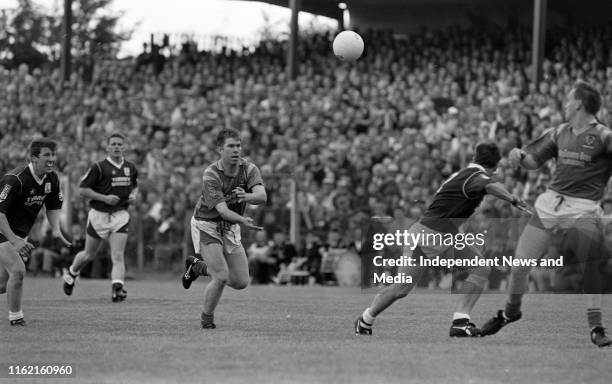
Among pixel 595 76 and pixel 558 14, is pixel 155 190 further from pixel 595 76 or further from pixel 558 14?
pixel 558 14

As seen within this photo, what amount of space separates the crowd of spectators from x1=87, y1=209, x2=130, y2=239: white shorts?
5.74m

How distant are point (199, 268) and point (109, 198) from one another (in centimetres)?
368

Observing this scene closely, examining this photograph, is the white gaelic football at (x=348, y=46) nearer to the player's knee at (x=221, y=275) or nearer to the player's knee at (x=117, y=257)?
the player's knee at (x=117, y=257)

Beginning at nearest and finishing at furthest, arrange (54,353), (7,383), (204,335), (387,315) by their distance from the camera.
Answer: (7,383)
(54,353)
(204,335)
(387,315)

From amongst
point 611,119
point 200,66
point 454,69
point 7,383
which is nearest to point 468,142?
point 611,119

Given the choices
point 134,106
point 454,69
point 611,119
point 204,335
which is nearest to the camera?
point 204,335

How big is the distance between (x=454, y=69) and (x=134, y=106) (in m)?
7.75

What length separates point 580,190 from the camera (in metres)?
10.1

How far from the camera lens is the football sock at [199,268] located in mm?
12523

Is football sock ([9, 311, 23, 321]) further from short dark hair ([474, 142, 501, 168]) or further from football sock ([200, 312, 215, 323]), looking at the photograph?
short dark hair ([474, 142, 501, 168])

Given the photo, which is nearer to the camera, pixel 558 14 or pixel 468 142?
pixel 468 142

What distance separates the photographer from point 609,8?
107 feet

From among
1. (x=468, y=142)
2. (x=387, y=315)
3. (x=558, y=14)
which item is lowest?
(x=387, y=315)

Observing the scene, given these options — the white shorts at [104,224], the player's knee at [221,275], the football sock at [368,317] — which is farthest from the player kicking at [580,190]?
the white shorts at [104,224]
